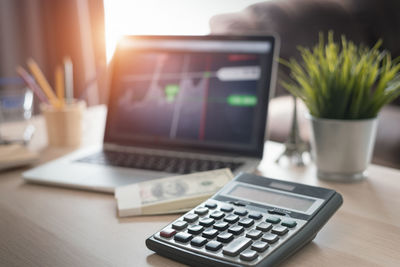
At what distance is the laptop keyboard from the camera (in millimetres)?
681

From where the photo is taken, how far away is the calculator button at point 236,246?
0.39m

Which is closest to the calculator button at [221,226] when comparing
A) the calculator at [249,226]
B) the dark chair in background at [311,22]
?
the calculator at [249,226]

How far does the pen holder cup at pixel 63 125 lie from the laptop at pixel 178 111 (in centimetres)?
8

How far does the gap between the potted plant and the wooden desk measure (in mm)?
37

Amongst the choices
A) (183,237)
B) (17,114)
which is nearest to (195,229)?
(183,237)

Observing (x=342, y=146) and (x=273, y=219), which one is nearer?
(x=273, y=219)

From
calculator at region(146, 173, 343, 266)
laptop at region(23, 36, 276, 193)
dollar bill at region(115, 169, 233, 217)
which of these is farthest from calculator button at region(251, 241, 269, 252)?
laptop at region(23, 36, 276, 193)

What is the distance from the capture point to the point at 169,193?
57 cm

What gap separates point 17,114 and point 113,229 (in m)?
0.53

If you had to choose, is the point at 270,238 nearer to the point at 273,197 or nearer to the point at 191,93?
the point at 273,197

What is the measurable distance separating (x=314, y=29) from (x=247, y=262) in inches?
51.5

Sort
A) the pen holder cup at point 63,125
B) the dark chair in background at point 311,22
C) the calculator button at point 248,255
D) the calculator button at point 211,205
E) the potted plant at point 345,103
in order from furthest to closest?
the dark chair in background at point 311,22 < the pen holder cup at point 63,125 < the potted plant at point 345,103 < the calculator button at point 211,205 < the calculator button at point 248,255

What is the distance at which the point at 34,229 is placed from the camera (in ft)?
1.68

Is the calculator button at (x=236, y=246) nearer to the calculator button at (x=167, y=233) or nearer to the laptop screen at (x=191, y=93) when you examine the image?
the calculator button at (x=167, y=233)
